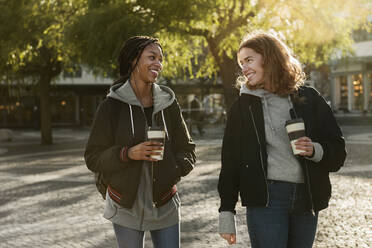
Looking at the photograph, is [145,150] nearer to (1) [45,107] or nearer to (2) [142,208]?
(2) [142,208]

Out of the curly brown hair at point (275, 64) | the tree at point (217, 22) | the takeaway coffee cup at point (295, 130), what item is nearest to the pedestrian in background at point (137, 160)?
the curly brown hair at point (275, 64)

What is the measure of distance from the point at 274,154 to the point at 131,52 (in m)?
0.94

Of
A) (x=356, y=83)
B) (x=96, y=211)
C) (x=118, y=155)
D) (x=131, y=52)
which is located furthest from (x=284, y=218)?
(x=356, y=83)

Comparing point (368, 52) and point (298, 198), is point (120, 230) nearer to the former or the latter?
point (298, 198)

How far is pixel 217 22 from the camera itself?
1249cm

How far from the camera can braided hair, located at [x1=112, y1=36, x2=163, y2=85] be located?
9.35 ft

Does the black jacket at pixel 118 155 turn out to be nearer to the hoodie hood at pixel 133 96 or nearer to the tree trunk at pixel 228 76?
the hoodie hood at pixel 133 96

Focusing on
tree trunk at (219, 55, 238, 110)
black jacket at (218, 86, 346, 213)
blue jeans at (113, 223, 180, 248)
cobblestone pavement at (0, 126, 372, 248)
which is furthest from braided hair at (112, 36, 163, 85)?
tree trunk at (219, 55, 238, 110)

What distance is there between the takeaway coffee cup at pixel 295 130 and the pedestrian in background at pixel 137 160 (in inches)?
25.9

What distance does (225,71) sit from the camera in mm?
13688

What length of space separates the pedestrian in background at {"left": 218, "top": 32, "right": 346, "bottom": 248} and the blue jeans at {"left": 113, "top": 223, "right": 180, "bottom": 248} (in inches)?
11.0

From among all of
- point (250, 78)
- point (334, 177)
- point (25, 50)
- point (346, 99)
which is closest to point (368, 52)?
point (346, 99)

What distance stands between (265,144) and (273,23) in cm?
1057

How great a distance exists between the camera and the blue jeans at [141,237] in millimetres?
2775
